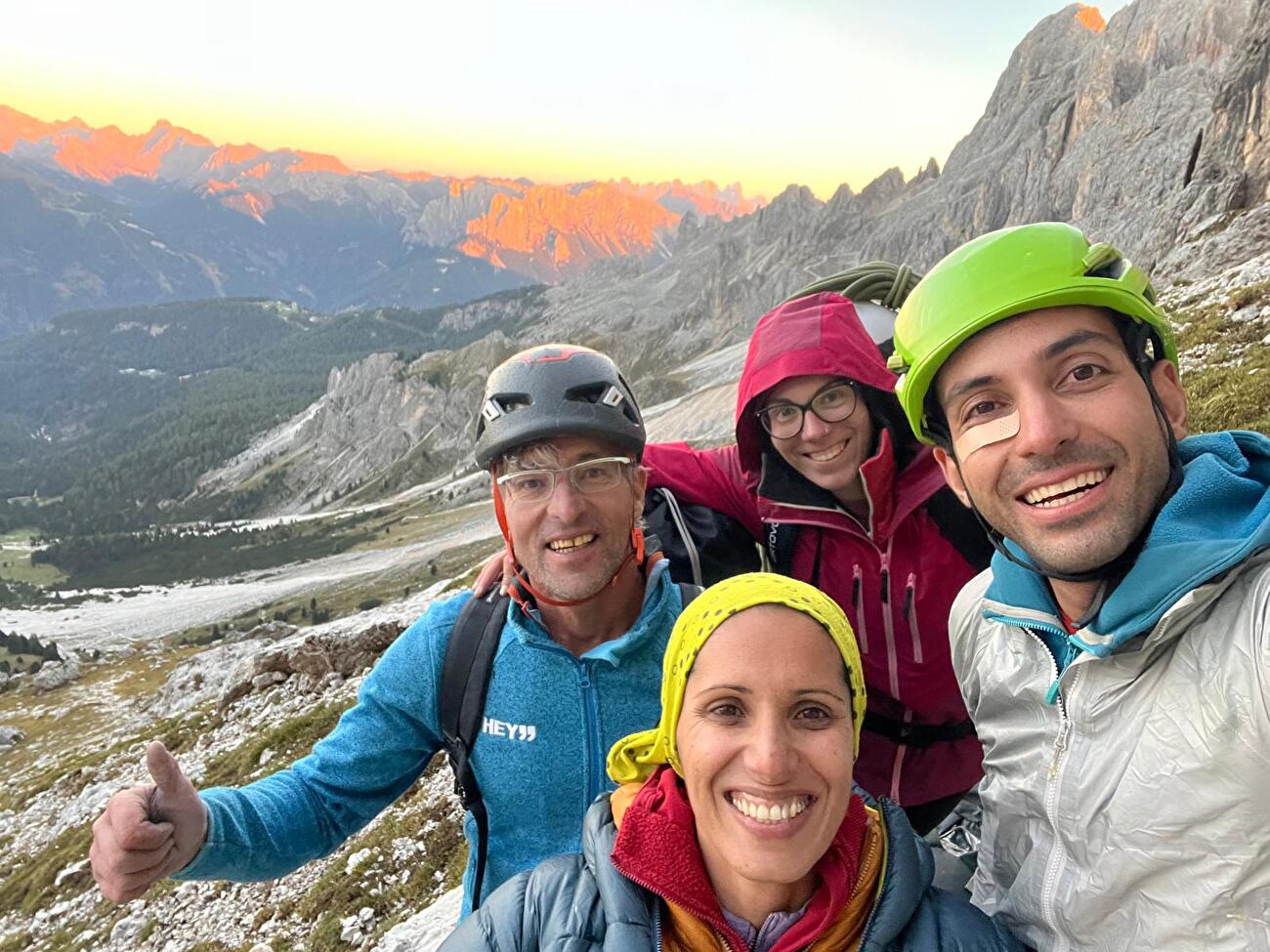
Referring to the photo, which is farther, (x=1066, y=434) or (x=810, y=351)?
(x=810, y=351)

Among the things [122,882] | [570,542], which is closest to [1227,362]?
[570,542]

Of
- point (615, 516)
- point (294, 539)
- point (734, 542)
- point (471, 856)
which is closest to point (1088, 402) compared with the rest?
point (615, 516)

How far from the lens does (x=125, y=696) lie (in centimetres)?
7462

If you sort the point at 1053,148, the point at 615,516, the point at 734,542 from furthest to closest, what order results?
the point at 1053,148, the point at 734,542, the point at 615,516

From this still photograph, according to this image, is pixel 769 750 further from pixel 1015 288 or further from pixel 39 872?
pixel 39 872

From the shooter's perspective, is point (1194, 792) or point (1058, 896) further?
point (1058, 896)

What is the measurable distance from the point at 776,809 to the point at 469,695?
2.15 meters

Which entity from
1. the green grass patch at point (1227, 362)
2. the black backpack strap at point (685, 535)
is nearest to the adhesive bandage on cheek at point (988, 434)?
the black backpack strap at point (685, 535)

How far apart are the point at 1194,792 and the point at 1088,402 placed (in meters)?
1.65

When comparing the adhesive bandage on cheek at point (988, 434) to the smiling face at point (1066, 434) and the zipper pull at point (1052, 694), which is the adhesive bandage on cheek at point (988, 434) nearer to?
the smiling face at point (1066, 434)

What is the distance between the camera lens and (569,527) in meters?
4.73

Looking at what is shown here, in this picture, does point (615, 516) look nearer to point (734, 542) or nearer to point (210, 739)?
point (734, 542)

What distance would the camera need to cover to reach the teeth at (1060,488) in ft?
10.6

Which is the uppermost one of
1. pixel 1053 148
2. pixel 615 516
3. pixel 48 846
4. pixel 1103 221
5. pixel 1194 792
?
pixel 1053 148
